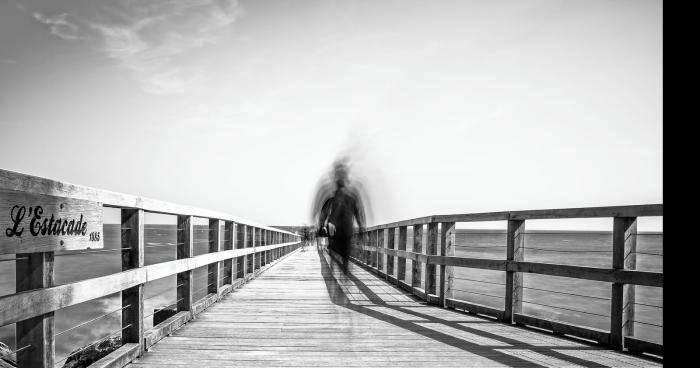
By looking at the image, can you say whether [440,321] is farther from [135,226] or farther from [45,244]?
[45,244]

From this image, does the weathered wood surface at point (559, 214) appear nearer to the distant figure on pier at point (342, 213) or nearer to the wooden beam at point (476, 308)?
the wooden beam at point (476, 308)

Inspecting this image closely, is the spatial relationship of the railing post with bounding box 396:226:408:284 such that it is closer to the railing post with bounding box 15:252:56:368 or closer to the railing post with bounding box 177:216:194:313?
the railing post with bounding box 177:216:194:313

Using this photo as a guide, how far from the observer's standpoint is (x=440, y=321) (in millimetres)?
4980

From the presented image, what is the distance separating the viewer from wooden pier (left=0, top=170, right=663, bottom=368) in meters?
2.25

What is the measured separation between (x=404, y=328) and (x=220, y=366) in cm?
199

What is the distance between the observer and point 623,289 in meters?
3.80

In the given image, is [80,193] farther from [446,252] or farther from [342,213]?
[446,252]

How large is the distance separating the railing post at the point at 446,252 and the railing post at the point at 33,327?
172 inches

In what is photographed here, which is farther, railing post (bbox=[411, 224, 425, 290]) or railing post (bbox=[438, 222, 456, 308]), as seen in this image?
railing post (bbox=[411, 224, 425, 290])

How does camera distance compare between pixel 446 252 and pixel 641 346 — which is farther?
pixel 446 252

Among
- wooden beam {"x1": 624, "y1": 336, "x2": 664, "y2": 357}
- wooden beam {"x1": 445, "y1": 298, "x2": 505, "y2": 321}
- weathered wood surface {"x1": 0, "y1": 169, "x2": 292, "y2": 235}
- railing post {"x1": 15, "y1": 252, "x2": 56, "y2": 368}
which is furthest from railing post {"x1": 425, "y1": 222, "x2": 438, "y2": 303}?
railing post {"x1": 15, "y1": 252, "x2": 56, "y2": 368}

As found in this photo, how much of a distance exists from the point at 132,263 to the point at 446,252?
367 cm

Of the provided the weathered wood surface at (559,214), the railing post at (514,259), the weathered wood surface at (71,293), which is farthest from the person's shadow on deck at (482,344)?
the weathered wood surface at (71,293)

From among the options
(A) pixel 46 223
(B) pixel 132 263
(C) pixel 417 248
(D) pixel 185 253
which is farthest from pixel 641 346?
(A) pixel 46 223
